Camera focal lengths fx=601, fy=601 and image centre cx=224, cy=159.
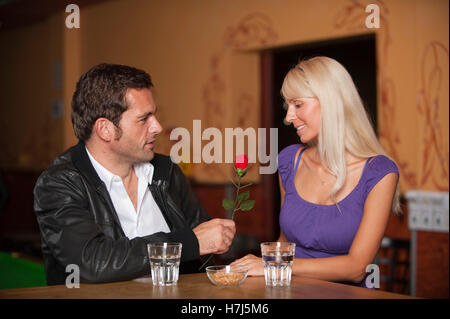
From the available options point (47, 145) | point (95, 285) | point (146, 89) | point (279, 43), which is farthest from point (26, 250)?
point (47, 145)

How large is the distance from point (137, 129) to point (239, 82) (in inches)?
139

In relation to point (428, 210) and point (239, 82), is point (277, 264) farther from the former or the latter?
point (239, 82)

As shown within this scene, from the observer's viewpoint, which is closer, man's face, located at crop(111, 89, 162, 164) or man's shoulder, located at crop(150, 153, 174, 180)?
man's face, located at crop(111, 89, 162, 164)

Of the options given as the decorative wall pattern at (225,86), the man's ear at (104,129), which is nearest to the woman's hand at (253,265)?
the man's ear at (104,129)

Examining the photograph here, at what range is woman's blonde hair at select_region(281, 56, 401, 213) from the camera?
A: 2.19 metres

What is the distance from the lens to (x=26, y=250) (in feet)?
12.0

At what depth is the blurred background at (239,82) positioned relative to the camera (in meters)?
4.03

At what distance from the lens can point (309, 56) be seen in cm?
523

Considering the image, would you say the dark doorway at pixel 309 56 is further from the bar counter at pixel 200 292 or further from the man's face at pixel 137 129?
the bar counter at pixel 200 292

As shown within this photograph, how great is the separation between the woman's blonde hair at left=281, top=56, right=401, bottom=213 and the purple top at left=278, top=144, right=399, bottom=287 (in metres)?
0.06

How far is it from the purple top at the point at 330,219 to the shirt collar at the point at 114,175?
1.81 ft

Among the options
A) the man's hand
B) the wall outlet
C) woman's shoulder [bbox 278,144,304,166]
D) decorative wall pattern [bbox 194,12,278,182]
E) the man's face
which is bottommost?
the wall outlet

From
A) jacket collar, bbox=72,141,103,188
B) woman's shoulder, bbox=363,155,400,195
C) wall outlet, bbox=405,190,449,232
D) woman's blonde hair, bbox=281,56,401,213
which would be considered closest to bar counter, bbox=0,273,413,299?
jacket collar, bbox=72,141,103,188

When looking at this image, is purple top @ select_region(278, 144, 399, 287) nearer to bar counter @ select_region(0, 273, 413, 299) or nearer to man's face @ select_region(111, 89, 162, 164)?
bar counter @ select_region(0, 273, 413, 299)
